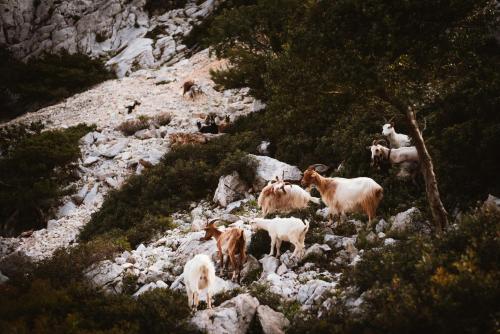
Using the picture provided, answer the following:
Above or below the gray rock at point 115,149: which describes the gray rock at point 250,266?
above

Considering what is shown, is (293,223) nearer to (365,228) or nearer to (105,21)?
(365,228)

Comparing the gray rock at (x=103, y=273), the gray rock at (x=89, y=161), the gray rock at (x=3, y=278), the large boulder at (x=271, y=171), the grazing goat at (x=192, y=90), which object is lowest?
the gray rock at (x=89, y=161)

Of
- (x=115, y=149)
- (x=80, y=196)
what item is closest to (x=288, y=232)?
(x=80, y=196)

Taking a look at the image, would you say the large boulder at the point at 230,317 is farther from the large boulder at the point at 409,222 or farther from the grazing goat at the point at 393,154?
the grazing goat at the point at 393,154

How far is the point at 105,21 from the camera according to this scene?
44.6m

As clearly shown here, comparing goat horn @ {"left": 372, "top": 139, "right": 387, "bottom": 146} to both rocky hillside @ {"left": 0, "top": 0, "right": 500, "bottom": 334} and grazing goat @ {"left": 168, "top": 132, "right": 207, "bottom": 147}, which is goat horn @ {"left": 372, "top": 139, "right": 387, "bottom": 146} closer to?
rocky hillside @ {"left": 0, "top": 0, "right": 500, "bottom": 334}

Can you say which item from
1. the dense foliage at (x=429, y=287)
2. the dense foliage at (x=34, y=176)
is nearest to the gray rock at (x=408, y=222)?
the dense foliage at (x=429, y=287)

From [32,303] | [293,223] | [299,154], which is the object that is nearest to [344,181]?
[293,223]

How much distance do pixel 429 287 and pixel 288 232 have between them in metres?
3.89

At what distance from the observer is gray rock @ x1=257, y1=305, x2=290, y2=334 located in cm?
669

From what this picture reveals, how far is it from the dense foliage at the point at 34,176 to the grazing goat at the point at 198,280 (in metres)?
12.3

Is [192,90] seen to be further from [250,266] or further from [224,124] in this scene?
[250,266]

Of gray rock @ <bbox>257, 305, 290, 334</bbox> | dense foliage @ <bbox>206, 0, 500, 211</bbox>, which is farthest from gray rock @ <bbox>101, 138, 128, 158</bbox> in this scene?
gray rock @ <bbox>257, 305, 290, 334</bbox>

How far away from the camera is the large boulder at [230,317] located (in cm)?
671
